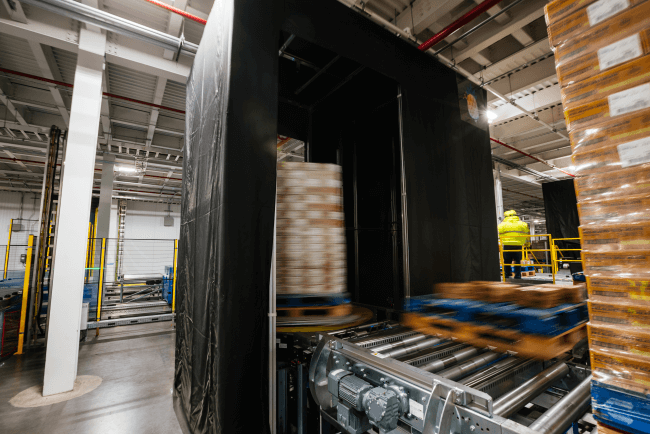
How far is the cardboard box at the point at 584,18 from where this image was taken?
1583 mm

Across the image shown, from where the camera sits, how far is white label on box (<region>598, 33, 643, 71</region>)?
1.51 metres

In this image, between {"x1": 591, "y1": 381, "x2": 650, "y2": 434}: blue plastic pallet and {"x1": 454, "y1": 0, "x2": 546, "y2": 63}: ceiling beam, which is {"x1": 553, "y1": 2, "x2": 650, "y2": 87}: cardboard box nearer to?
{"x1": 591, "y1": 381, "x2": 650, "y2": 434}: blue plastic pallet

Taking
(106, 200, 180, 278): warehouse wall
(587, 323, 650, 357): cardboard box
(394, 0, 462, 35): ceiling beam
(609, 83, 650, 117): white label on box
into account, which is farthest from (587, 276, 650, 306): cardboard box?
(106, 200, 180, 278): warehouse wall

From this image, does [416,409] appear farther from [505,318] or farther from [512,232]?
[512,232]

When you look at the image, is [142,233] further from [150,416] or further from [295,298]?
[295,298]

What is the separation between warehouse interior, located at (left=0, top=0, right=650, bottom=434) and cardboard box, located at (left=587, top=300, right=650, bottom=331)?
11 mm

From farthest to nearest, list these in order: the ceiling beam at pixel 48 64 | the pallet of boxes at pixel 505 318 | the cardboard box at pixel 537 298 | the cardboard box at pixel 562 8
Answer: the ceiling beam at pixel 48 64 → the cardboard box at pixel 537 298 → the pallet of boxes at pixel 505 318 → the cardboard box at pixel 562 8

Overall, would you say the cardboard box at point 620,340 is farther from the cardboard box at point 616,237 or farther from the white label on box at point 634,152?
the white label on box at point 634,152

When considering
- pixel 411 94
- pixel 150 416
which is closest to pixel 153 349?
pixel 150 416

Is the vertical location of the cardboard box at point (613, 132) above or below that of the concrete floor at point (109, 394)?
above

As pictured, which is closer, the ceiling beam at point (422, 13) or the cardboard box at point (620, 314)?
the cardboard box at point (620, 314)

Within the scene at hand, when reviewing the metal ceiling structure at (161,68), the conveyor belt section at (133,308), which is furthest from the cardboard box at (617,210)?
the conveyor belt section at (133,308)

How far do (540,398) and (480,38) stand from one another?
589 centimetres

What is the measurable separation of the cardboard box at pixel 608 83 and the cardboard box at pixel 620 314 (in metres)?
1.06
